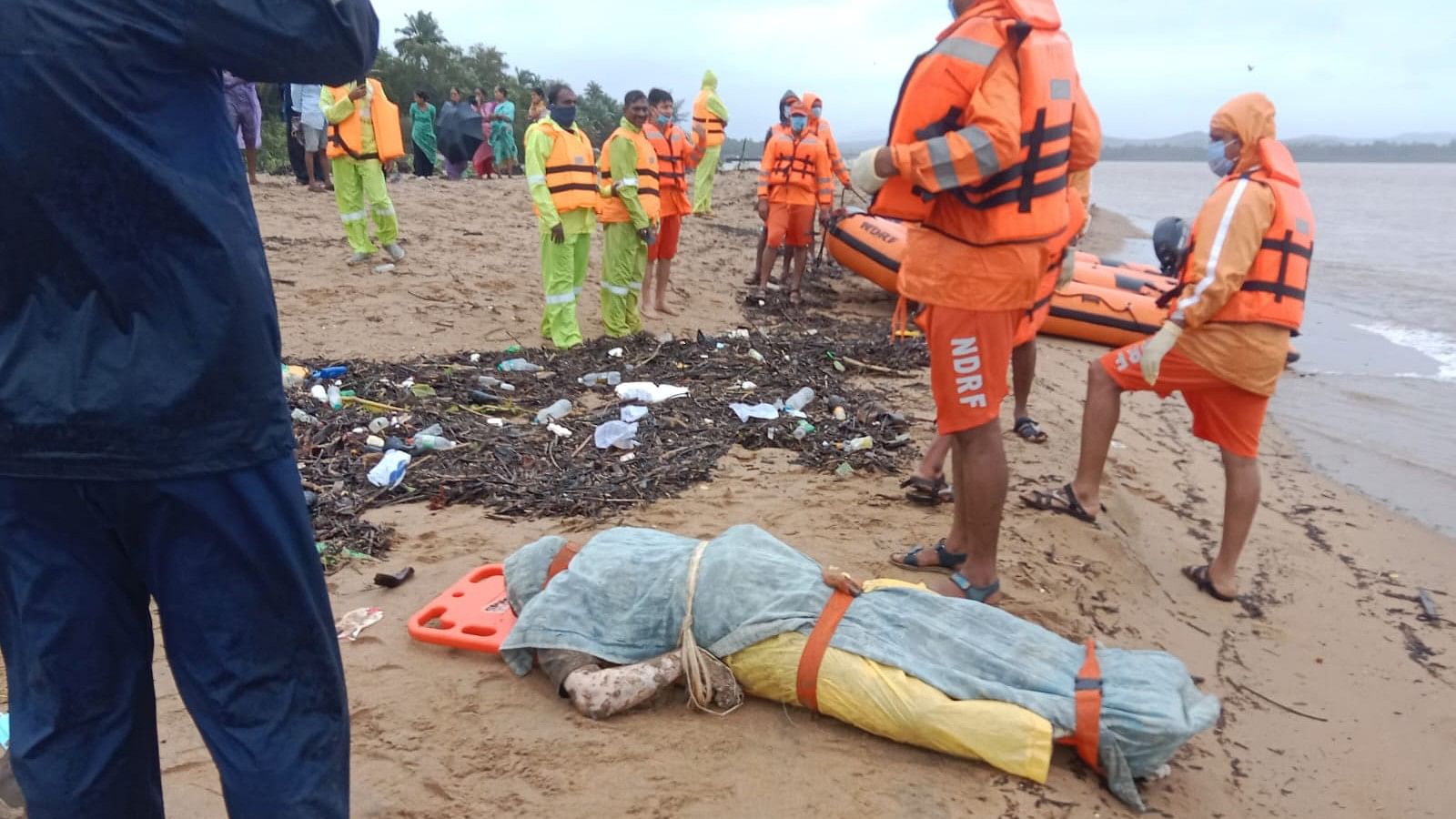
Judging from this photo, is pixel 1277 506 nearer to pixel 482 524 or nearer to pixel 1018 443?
pixel 1018 443

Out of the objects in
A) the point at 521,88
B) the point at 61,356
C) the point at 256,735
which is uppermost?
the point at 521,88

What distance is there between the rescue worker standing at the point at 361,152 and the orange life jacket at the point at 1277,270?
7.43 m

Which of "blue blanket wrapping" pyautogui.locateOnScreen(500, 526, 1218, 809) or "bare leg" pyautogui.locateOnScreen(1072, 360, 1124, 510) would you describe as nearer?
"blue blanket wrapping" pyautogui.locateOnScreen(500, 526, 1218, 809)

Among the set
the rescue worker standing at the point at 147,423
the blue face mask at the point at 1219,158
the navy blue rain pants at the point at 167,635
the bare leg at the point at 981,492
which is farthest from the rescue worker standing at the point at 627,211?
the navy blue rain pants at the point at 167,635

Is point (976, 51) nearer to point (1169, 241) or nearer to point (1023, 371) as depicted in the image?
point (1023, 371)

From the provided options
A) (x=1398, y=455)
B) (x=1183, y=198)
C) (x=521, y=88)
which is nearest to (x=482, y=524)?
(x=1398, y=455)

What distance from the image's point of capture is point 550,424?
5188 mm

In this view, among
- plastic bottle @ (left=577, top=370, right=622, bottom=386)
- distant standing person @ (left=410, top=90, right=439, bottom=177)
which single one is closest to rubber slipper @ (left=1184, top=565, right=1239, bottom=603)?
plastic bottle @ (left=577, top=370, right=622, bottom=386)

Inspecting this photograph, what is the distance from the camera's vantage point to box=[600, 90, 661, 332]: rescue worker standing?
7340mm

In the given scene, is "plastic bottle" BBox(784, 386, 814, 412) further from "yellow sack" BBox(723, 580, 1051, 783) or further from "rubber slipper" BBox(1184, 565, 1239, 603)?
"yellow sack" BBox(723, 580, 1051, 783)

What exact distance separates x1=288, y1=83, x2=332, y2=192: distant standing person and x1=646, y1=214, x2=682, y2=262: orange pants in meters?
4.49

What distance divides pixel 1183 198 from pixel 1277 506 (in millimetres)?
35833

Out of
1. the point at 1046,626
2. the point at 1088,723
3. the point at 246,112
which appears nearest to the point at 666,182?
the point at 246,112

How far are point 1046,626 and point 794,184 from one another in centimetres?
683
